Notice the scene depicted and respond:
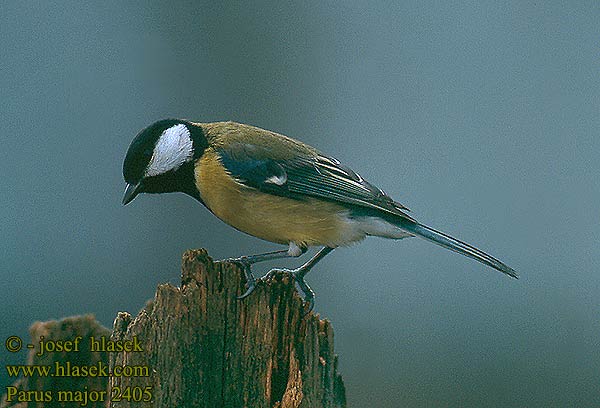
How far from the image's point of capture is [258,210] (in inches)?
120

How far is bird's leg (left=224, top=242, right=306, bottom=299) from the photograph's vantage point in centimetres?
250

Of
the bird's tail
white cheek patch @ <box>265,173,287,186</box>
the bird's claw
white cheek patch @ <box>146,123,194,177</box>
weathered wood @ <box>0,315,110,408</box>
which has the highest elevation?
white cheek patch @ <box>146,123,194,177</box>

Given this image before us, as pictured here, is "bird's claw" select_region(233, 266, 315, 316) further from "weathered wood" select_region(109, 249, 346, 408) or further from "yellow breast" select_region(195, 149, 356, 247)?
"yellow breast" select_region(195, 149, 356, 247)

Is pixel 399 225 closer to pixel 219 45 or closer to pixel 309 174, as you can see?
pixel 309 174

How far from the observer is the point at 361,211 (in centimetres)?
319

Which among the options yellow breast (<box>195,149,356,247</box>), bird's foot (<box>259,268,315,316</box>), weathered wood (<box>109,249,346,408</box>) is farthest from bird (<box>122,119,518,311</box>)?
weathered wood (<box>109,249,346,408</box>)

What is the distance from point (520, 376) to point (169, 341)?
323 centimetres

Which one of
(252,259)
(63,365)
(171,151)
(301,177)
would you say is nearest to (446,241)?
(301,177)

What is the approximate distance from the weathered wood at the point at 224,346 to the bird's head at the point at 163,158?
45 centimetres

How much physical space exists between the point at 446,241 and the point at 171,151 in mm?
926

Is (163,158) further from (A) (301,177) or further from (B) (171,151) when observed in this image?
(A) (301,177)

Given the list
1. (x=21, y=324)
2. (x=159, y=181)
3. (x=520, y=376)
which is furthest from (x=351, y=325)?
(x=159, y=181)

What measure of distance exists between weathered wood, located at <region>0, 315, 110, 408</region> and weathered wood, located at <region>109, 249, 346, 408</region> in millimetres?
337

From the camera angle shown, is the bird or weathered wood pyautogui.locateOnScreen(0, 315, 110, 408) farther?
the bird
